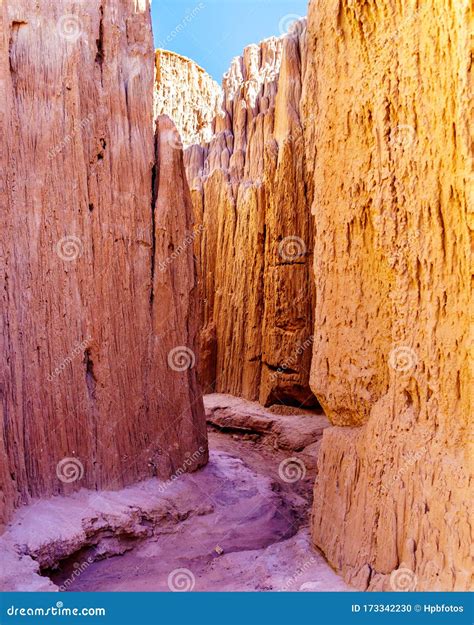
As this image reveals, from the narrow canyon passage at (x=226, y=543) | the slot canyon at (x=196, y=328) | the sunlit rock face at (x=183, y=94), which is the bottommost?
the narrow canyon passage at (x=226, y=543)

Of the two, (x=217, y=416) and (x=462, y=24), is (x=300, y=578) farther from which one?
(x=217, y=416)

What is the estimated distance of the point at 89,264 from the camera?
292 inches

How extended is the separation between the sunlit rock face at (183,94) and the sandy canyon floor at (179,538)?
672 inches

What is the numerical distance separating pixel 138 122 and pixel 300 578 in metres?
6.49

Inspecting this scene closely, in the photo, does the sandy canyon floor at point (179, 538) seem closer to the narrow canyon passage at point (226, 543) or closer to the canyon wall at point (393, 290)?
the narrow canyon passage at point (226, 543)

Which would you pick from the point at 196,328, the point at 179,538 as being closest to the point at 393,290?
the point at 179,538

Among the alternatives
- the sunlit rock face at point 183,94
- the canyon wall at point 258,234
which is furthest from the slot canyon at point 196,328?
the sunlit rock face at point 183,94

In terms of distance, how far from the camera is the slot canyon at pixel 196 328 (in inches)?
175

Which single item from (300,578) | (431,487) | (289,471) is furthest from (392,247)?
(289,471)

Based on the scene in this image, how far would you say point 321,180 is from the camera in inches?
250

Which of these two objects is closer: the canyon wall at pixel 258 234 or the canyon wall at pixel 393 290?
the canyon wall at pixel 393 290

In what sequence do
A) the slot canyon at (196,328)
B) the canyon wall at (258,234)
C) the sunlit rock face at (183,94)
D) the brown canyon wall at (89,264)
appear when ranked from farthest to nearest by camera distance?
the sunlit rock face at (183,94), the canyon wall at (258,234), the brown canyon wall at (89,264), the slot canyon at (196,328)

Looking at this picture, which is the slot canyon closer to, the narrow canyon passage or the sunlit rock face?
the narrow canyon passage

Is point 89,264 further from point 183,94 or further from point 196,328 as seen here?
point 183,94
